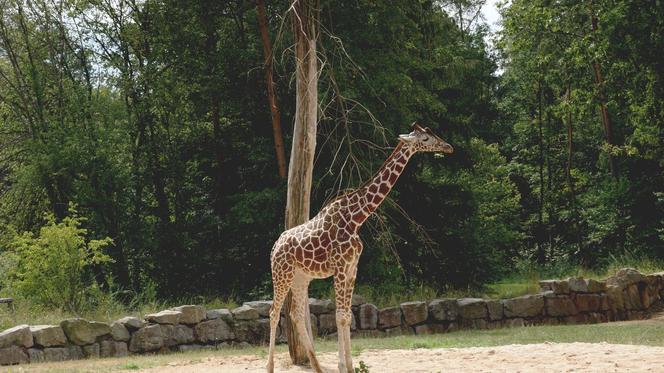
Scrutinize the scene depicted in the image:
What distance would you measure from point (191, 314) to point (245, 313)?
1.11m

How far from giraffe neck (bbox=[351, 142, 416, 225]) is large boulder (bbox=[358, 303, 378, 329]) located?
7.46 meters

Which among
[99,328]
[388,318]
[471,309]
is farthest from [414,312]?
[99,328]

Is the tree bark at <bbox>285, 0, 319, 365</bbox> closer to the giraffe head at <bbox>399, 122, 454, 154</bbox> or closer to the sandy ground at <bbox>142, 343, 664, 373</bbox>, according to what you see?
the sandy ground at <bbox>142, 343, 664, 373</bbox>

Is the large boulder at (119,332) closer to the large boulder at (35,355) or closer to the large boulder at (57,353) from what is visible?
the large boulder at (57,353)

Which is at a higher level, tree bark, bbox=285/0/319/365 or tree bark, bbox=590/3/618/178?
tree bark, bbox=590/3/618/178

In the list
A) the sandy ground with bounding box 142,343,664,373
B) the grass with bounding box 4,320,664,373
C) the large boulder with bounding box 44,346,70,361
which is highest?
the large boulder with bounding box 44,346,70,361

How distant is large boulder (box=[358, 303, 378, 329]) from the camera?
15570 millimetres

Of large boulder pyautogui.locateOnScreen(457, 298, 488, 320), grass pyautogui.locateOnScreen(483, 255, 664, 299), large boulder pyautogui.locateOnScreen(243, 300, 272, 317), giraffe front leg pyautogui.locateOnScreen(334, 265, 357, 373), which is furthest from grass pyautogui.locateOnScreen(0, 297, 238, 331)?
giraffe front leg pyautogui.locateOnScreen(334, 265, 357, 373)

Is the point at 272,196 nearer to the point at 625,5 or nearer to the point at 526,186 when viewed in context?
the point at 625,5


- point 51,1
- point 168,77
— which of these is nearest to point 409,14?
point 168,77

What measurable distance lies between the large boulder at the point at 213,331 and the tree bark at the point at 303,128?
4.43m

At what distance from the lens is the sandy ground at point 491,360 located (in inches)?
350

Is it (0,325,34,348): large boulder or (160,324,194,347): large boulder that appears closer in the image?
(0,325,34,348): large boulder

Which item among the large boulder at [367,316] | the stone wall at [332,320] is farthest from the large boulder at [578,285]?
the large boulder at [367,316]
